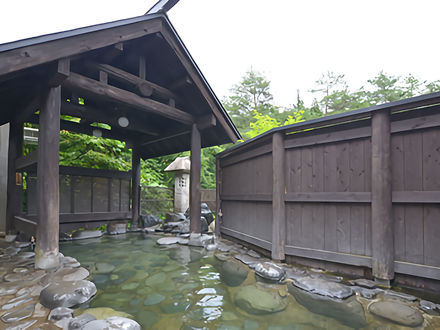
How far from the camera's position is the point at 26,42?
3289 mm

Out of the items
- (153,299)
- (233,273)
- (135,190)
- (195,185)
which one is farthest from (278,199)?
(135,190)

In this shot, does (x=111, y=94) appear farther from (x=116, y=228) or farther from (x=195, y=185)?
(x=116, y=228)

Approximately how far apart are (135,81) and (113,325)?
4.59 meters

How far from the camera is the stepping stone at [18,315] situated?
237 centimetres

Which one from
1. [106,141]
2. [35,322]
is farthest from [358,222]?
[106,141]

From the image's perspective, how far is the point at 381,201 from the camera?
130 inches

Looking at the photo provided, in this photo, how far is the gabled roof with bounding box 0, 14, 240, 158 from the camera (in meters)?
3.58

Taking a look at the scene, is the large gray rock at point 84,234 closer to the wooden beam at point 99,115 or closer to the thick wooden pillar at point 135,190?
the thick wooden pillar at point 135,190

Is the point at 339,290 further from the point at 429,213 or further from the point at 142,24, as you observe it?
the point at 142,24

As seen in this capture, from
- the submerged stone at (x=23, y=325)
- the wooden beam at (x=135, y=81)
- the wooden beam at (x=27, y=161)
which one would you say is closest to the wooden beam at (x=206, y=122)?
the wooden beam at (x=135, y=81)

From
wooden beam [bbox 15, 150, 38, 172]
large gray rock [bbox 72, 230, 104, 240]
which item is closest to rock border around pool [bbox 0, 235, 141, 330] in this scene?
wooden beam [bbox 15, 150, 38, 172]

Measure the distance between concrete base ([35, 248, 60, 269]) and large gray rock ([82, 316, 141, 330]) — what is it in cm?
227

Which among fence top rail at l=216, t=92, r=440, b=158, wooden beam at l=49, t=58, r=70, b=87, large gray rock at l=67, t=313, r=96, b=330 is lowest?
large gray rock at l=67, t=313, r=96, b=330

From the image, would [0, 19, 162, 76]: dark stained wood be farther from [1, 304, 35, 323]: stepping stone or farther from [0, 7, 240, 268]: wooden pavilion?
[1, 304, 35, 323]: stepping stone
